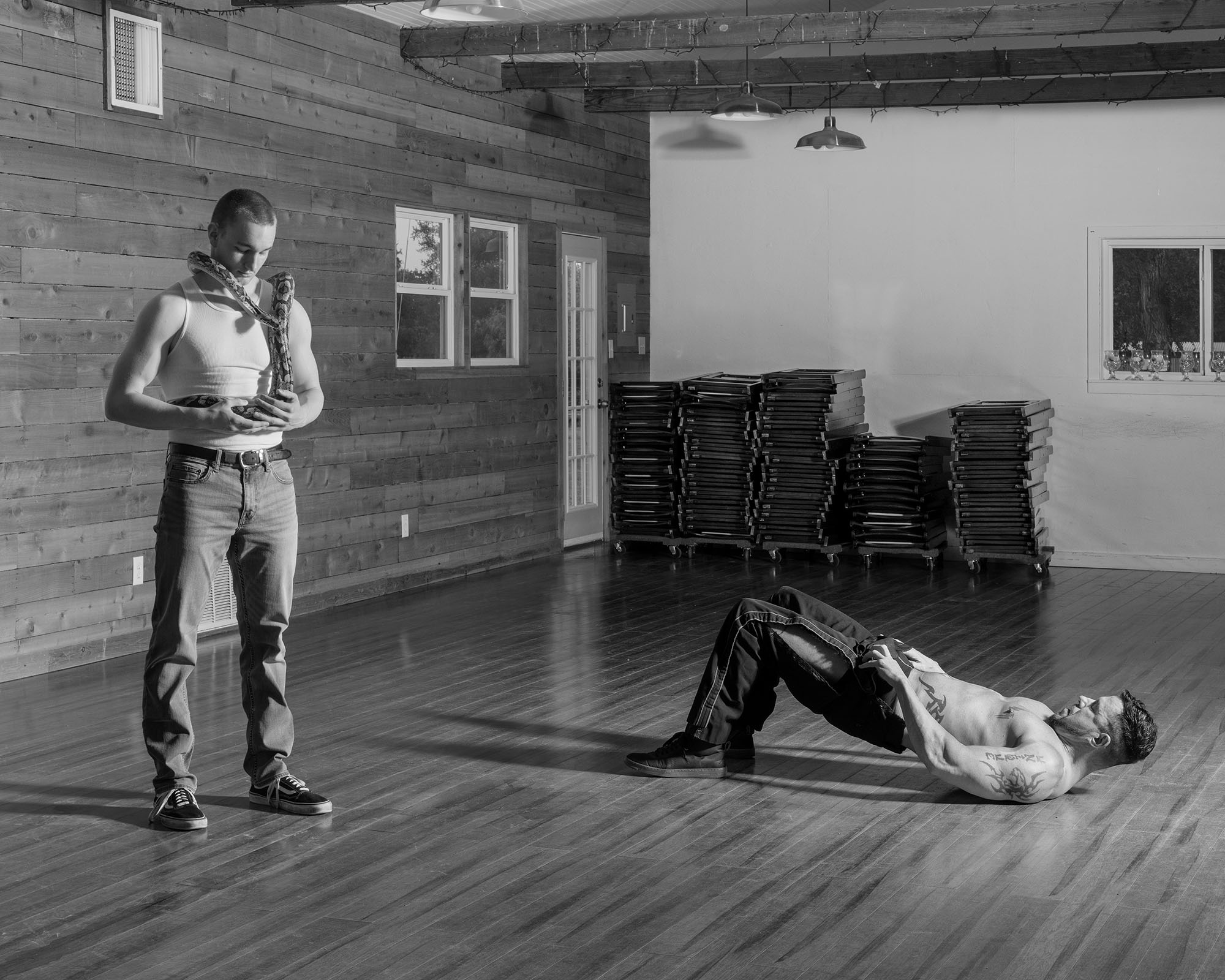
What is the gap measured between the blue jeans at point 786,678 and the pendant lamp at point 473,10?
2291mm

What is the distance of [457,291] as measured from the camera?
954 centimetres

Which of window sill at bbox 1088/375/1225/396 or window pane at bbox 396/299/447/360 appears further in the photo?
window sill at bbox 1088/375/1225/396

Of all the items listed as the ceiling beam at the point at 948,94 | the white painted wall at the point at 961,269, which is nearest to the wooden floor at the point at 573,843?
the white painted wall at the point at 961,269

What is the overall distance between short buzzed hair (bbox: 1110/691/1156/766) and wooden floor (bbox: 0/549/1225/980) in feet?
0.71

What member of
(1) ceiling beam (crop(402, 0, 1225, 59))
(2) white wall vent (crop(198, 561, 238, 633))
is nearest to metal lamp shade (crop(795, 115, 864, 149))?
(1) ceiling beam (crop(402, 0, 1225, 59))

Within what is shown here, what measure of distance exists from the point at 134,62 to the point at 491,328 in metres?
3.66

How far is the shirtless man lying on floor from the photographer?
13.9 ft

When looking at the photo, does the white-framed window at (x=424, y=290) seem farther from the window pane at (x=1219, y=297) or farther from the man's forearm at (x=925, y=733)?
the man's forearm at (x=925, y=733)

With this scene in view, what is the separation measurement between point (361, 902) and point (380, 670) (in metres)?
2.97

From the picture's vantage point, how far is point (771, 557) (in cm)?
1016

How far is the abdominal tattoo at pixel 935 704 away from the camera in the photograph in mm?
4391

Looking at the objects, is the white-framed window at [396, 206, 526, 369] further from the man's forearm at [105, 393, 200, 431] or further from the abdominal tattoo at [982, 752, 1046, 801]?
the abdominal tattoo at [982, 752, 1046, 801]

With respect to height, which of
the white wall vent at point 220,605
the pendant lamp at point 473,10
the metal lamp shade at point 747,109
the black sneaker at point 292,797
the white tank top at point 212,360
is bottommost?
the black sneaker at point 292,797

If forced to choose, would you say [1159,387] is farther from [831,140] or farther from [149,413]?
[149,413]
